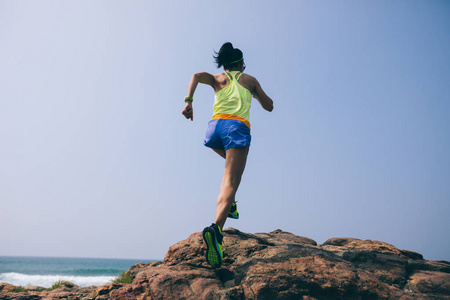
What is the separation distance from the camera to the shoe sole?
10.0 ft

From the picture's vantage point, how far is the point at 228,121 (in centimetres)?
358

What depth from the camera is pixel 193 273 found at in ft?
10.4

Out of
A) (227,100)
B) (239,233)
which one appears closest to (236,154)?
(227,100)

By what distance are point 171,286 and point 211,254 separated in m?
0.52

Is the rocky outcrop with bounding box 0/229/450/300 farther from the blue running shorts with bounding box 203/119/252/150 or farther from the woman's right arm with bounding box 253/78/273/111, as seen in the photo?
the woman's right arm with bounding box 253/78/273/111

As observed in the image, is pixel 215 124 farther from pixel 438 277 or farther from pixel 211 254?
pixel 438 277

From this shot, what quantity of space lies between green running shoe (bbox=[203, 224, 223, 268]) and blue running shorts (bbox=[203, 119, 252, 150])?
1015mm

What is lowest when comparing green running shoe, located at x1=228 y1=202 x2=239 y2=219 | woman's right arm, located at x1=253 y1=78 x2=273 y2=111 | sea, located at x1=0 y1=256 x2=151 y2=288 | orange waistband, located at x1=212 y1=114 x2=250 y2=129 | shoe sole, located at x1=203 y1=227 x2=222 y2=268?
sea, located at x1=0 y1=256 x2=151 y2=288

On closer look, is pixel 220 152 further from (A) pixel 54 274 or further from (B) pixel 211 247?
(A) pixel 54 274

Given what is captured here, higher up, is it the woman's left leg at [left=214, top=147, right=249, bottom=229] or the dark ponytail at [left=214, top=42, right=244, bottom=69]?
the dark ponytail at [left=214, top=42, right=244, bottom=69]

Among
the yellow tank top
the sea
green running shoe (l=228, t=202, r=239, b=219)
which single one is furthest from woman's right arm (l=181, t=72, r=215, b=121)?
the sea

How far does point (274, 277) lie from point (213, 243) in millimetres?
711

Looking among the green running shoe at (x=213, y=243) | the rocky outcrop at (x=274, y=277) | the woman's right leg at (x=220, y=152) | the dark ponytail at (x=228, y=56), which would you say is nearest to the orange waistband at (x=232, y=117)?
the woman's right leg at (x=220, y=152)

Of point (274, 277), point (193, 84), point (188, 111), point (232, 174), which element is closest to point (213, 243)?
point (274, 277)
